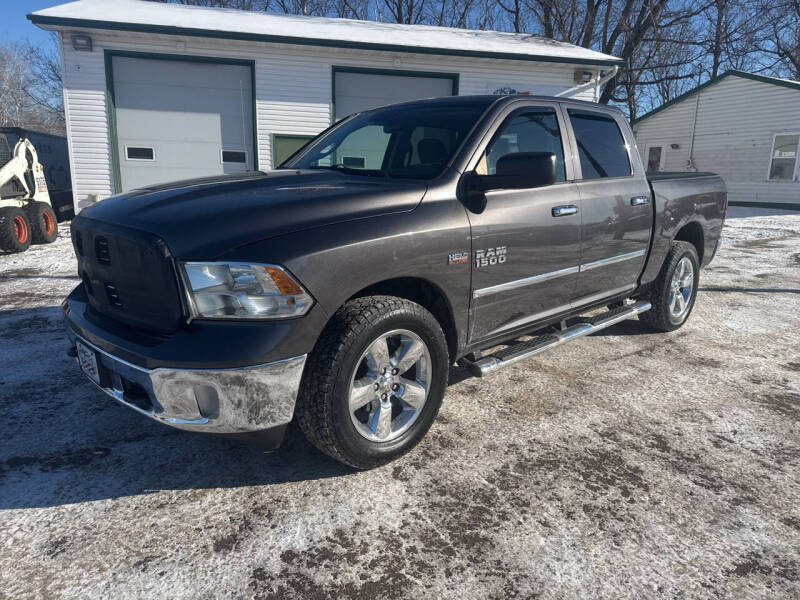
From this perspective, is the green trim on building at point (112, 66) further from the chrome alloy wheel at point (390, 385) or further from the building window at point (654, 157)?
the building window at point (654, 157)

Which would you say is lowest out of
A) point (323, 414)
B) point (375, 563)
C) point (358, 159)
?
point (375, 563)

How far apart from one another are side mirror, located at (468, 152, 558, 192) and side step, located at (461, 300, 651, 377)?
997 millimetres

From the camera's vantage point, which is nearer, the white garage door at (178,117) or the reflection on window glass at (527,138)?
the reflection on window glass at (527,138)

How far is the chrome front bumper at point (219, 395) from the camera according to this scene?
2.20 meters

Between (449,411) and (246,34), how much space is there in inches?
448

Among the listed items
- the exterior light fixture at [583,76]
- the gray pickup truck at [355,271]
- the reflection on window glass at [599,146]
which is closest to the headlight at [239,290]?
the gray pickup truck at [355,271]

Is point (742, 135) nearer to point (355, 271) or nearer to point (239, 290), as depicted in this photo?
point (355, 271)

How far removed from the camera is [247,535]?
2.26 meters

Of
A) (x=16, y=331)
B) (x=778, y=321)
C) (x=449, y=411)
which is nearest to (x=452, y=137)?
(x=449, y=411)

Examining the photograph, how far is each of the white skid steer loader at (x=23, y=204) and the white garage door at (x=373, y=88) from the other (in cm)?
652

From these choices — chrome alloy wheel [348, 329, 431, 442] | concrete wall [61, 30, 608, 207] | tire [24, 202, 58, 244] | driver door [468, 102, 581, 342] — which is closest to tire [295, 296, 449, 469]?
chrome alloy wheel [348, 329, 431, 442]

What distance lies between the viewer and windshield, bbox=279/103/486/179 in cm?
317

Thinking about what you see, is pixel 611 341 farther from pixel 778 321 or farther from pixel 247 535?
pixel 247 535

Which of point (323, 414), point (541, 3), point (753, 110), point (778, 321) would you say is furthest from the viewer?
point (541, 3)
